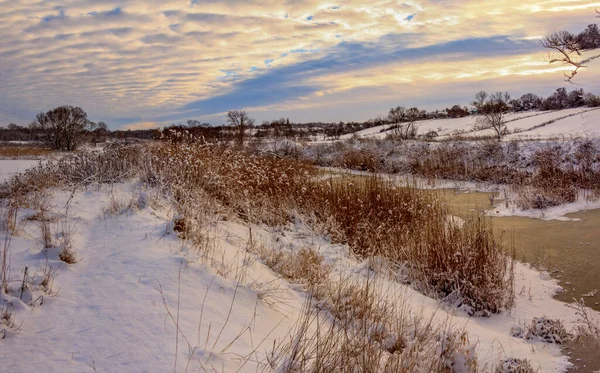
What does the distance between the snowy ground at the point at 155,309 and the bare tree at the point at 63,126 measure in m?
27.6

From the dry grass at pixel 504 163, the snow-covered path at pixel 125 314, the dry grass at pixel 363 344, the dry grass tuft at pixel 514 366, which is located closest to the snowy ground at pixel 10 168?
the snow-covered path at pixel 125 314

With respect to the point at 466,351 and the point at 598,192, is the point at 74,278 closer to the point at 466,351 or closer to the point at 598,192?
the point at 466,351

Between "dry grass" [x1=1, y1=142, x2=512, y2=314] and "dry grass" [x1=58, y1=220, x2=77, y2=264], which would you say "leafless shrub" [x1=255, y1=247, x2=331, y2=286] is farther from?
"dry grass" [x1=58, y1=220, x2=77, y2=264]

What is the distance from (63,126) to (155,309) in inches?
1240

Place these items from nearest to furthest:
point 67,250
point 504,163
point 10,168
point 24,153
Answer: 1. point 67,250
2. point 10,168
3. point 504,163
4. point 24,153

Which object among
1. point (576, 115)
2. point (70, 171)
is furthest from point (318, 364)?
point (576, 115)

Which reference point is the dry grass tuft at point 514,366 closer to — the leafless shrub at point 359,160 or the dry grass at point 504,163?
the dry grass at point 504,163

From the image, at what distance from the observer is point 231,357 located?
2.58m

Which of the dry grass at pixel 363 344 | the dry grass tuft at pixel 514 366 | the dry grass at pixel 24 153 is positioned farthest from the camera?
the dry grass at pixel 24 153

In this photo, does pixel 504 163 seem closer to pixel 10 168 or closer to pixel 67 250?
pixel 67 250

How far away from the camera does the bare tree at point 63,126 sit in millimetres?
28938

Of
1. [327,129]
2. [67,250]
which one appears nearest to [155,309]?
[67,250]

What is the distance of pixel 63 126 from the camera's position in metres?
29.3

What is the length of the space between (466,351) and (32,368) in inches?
117
